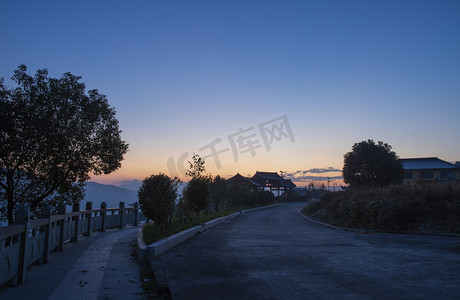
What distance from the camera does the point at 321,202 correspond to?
93.2ft

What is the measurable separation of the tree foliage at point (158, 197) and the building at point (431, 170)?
47656mm

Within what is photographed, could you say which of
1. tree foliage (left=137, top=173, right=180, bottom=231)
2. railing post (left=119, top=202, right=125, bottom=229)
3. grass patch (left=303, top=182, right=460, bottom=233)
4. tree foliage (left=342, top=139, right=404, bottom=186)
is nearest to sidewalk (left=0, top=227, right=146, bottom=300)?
tree foliage (left=137, top=173, right=180, bottom=231)

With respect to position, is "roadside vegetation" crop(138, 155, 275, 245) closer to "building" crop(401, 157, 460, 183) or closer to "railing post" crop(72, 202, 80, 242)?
"railing post" crop(72, 202, 80, 242)

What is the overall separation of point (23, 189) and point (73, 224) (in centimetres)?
281

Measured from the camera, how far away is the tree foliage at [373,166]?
36.8 m

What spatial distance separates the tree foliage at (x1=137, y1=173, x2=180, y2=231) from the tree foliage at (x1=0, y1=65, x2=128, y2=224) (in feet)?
5.49

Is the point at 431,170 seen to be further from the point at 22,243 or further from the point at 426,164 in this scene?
the point at 22,243

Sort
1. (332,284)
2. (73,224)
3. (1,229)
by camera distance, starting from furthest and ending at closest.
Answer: (73,224)
(332,284)
(1,229)

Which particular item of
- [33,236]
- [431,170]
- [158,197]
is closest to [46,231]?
[33,236]

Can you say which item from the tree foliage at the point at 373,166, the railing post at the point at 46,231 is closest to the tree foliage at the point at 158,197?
the railing post at the point at 46,231

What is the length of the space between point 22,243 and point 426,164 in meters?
60.0

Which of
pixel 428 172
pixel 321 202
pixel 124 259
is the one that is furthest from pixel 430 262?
pixel 428 172

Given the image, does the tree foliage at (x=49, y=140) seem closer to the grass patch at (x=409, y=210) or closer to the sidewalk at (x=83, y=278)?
the sidewalk at (x=83, y=278)

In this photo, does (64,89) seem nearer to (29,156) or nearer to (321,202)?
(29,156)
